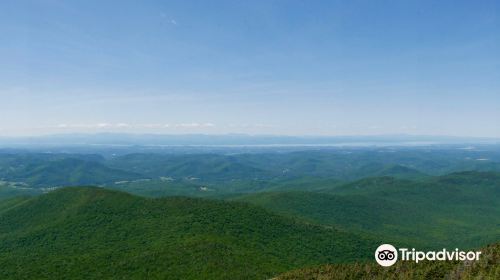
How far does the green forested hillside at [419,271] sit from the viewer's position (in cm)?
4888

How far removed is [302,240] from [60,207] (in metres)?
93.5

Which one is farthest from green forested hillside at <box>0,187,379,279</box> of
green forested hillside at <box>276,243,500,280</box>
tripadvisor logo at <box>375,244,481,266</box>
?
tripadvisor logo at <box>375,244,481,266</box>

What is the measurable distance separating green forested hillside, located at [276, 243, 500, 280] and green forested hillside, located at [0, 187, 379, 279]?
2622 cm

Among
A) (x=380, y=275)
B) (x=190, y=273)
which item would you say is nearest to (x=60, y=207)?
(x=190, y=273)

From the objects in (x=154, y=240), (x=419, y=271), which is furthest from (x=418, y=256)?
(x=154, y=240)

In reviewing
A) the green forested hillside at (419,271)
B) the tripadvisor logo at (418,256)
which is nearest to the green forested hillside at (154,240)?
the green forested hillside at (419,271)

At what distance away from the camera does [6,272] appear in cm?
9850

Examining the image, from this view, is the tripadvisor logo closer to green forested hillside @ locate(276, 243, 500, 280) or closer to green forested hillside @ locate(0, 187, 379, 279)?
green forested hillside @ locate(276, 243, 500, 280)

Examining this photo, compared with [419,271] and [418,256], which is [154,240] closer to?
[418,256]

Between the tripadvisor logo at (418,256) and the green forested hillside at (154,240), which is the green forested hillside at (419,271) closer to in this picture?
the tripadvisor logo at (418,256)

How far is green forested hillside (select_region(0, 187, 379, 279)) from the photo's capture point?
9569cm

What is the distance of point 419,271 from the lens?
55.0m

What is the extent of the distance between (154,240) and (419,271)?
81.2m

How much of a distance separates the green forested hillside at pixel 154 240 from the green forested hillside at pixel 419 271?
26.2 meters
